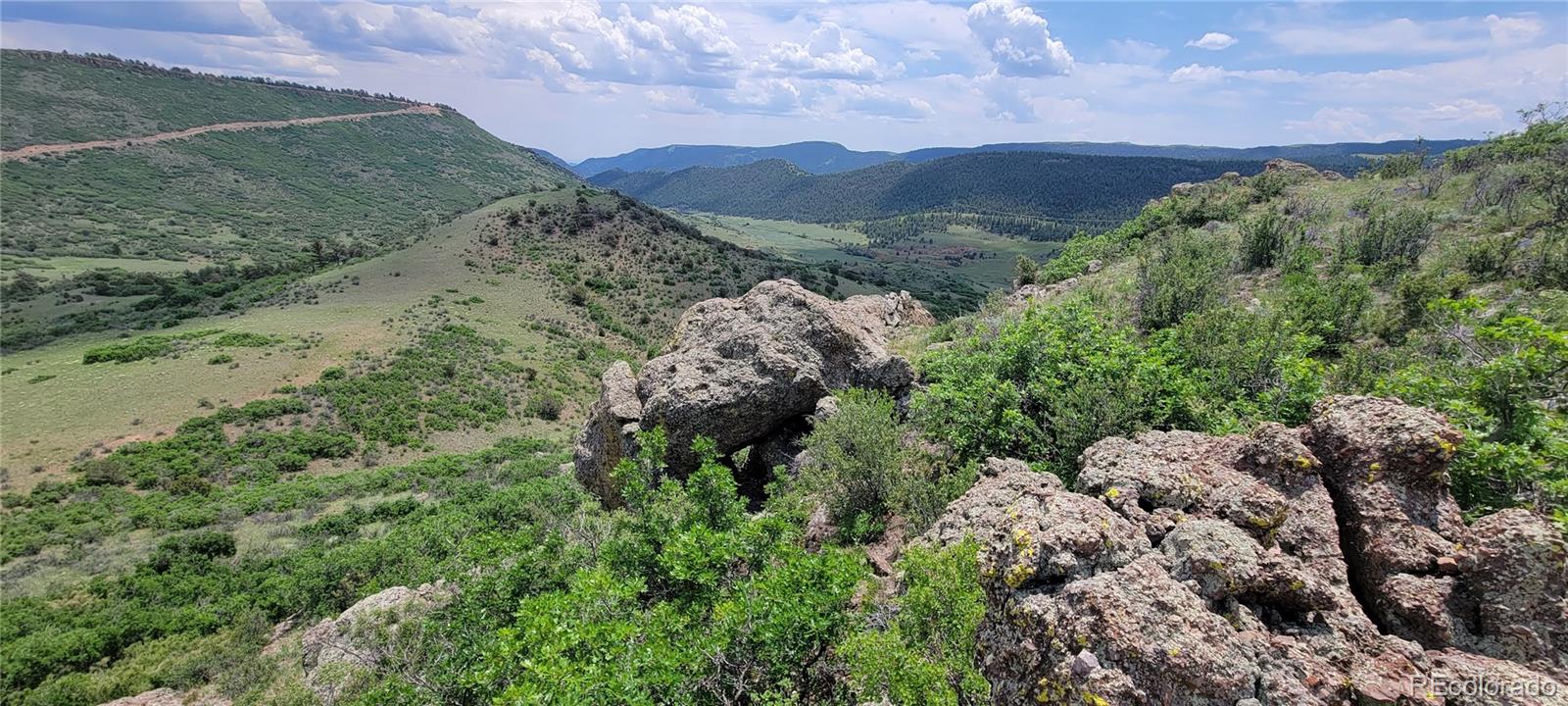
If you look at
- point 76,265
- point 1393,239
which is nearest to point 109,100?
point 76,265

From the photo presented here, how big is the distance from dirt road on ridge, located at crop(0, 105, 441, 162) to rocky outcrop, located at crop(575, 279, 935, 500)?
148926mm

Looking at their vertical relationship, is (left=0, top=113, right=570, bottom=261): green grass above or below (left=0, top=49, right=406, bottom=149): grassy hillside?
below

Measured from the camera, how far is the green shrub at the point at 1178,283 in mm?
11141

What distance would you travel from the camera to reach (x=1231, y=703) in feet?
12.3

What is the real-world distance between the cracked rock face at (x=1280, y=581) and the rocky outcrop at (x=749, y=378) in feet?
22.1

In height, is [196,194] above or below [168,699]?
above

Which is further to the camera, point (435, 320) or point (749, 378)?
point (435, 320)

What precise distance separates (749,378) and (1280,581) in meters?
8.75

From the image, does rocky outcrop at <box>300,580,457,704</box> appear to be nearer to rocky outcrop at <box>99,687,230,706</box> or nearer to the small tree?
rocky outcrop at <box>99,687,230,706</box>

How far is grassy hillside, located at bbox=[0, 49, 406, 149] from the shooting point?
106 meters

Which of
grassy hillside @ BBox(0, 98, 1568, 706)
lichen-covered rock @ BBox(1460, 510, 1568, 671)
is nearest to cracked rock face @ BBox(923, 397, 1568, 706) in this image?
lichen-covered rock @ BBox(1460, 510, 1568, 671)

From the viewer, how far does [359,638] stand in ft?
33.1

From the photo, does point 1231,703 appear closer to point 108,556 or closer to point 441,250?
point 108,556

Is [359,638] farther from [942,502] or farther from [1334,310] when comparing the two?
[1334,310]
